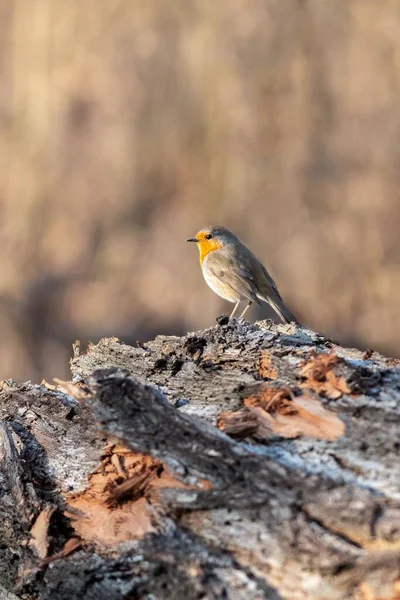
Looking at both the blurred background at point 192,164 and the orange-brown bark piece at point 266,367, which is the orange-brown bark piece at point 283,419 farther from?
the blurred background at point 192,164

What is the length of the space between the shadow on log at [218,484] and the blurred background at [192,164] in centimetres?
414

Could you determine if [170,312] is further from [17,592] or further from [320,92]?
[17,592]

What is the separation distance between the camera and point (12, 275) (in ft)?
21.8

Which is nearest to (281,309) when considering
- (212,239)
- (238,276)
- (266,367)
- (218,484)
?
(238,276)

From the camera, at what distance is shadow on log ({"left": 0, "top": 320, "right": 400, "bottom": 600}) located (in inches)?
51.0

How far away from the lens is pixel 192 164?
6543 mm

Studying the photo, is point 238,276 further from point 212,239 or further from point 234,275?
point 212,239

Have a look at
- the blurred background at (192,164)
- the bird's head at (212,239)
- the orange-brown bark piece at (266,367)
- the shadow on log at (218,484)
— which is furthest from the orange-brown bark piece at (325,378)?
the blurred background at (192,164)

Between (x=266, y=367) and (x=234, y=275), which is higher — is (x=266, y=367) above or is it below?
above

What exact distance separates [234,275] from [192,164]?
8.21 feet

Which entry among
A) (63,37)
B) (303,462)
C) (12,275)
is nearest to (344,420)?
(303,462)

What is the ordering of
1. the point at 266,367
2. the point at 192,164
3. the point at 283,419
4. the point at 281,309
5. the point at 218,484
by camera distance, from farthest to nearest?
the point at 192,164, the point at 281,309, the point at 266,367, the point at 283,419, the point at 218,484

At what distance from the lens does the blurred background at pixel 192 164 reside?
615 cm

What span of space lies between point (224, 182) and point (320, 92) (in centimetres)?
113
